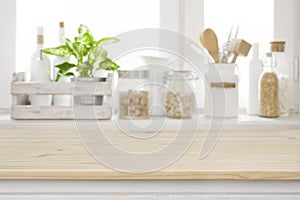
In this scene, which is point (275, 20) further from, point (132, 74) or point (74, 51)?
point (74, 51)

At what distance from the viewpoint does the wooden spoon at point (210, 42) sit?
1.73 meters

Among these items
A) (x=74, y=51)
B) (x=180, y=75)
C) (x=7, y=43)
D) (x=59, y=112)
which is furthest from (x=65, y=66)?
(x=180, y=75)

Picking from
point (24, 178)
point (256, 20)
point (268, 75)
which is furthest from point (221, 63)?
point (24, 178)

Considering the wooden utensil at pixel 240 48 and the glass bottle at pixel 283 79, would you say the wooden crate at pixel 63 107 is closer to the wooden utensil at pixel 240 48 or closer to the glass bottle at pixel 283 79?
the wooden utensil at pixel 240 48

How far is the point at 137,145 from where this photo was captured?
3.82 feet

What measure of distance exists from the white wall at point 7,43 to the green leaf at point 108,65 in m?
0.38

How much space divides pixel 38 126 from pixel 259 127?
76 cm

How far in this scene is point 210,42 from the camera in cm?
173

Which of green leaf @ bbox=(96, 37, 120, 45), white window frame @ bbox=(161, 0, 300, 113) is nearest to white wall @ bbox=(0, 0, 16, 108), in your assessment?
green leaf @ bbox=(96, 37, 120, 45)

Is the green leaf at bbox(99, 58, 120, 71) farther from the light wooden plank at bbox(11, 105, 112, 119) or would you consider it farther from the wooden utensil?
the wooden utensil

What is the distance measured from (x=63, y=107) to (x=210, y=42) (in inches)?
22.6

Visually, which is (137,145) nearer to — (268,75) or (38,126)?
(38,126)

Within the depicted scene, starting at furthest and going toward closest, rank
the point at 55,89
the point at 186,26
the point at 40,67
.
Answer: the point at 186,26 < the point at 40,67 < the point at 55,89

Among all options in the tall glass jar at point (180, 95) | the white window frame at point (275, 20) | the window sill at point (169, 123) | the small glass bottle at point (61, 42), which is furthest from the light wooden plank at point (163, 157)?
the white window frame at point (275, 20)
